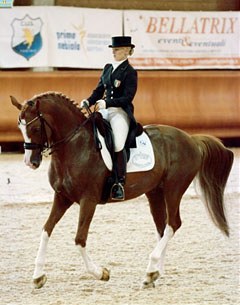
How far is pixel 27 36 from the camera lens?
15289 millimetres

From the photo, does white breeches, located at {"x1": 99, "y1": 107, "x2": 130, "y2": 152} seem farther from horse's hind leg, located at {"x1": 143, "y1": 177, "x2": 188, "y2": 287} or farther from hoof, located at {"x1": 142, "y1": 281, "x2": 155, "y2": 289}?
hoof, located at {"x1": 142, "y1": 281, "x2": 155, "y2": 289}

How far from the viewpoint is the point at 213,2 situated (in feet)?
59.4

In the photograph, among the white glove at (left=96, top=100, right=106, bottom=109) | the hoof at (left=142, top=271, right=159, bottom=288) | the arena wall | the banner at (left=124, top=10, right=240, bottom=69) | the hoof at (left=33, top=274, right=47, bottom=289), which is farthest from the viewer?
the banner at (left=124, top=10, right=240, bottom=69)

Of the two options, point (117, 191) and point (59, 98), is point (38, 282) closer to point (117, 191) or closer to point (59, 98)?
point (117, 191)

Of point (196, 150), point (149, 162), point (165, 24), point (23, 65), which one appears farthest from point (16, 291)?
point (165, 24)

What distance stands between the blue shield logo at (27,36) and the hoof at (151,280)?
935cm

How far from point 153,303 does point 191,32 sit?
36.5 feet

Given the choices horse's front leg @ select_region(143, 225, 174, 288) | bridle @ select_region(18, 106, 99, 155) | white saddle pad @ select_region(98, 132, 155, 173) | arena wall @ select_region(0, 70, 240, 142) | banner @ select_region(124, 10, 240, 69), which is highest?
bridle @ select_region(18, 106, 99, 155)

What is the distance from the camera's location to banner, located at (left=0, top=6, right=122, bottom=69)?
49.9ft

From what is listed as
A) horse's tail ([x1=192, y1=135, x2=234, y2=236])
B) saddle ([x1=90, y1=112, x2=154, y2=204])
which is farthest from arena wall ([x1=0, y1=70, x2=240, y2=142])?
saddle ([x1=90, y1=112, x2=154, y2=204])

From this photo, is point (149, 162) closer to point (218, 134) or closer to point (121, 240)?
point (121, 240)

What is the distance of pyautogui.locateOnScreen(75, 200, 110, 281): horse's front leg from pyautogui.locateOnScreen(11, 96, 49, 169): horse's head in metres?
0.52

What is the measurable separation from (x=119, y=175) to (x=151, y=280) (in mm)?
878

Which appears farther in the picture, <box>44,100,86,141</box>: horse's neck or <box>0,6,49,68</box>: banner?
<box>0,6,49,68</box>: banner
